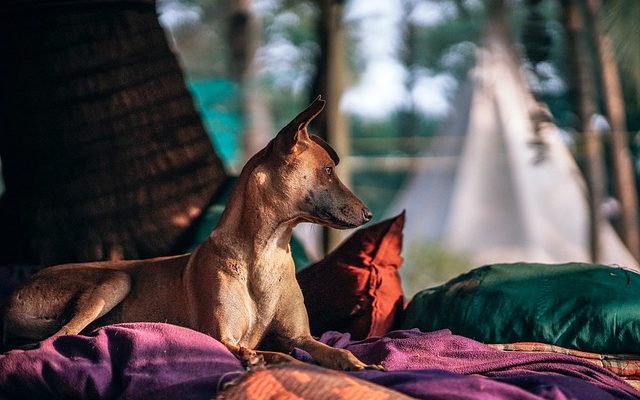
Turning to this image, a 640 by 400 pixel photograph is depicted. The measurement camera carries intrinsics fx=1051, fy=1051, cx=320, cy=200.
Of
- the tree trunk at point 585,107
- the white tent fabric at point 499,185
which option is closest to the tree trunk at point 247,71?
the white tent fabric at point 499,185

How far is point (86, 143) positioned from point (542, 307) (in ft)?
7.64

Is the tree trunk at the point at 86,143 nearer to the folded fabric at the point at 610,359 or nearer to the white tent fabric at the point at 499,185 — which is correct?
the folded fabric at the point at 610,359

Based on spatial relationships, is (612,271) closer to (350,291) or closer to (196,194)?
(350,291)

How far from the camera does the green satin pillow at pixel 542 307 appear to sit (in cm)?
394

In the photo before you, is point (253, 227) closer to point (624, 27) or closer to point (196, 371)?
point (196, 371)

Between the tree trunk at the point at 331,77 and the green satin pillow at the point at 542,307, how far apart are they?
82.5 inches

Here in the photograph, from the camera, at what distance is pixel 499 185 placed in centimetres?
1049

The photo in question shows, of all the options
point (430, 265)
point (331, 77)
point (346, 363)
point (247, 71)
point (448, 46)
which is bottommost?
point (430, 265)

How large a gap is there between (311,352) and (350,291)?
0.72 meters

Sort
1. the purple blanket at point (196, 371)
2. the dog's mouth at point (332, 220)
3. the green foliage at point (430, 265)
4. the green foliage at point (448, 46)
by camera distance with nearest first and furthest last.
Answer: the purple blanket at point (196, 371) < the dog's mouth at point (332, 220) < the green foliage at point (430, 265) < the green foliage at point (448, 46)

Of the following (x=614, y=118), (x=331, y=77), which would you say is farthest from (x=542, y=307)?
(x=614, y=118)

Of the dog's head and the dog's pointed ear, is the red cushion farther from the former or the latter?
the dog's pointed ear

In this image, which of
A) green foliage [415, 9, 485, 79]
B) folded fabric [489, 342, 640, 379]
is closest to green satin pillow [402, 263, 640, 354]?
folded fabric [489, 342, 640, 379]

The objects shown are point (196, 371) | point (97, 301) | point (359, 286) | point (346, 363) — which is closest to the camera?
point (196, 371)
